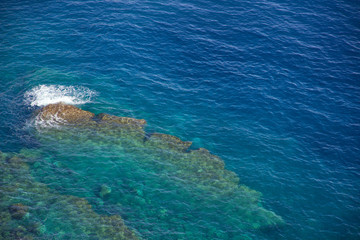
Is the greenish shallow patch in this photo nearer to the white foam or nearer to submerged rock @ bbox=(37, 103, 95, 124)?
submerged rock @ bbox=(37, 103, 95, 124)

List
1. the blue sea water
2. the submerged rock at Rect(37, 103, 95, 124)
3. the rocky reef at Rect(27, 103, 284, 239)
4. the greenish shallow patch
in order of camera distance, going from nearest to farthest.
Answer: the greenish shallow patch < the rocky reef at Rect(27, 103, 284, 239) < the blue sea water < the submerged rock at Rect(37, 103, 95, 124)

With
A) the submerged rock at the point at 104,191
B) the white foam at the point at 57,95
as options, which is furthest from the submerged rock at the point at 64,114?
the submerged rock at the point at 104,191

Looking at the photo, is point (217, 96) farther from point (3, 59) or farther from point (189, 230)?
point (3, 59)

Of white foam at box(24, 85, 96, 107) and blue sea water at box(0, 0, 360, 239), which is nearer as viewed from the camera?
blue sea water at box(0, 0, 360, 239)

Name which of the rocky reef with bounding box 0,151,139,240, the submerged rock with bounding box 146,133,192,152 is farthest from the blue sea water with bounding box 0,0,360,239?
the submerged rock with bounding box 146,133,192,152

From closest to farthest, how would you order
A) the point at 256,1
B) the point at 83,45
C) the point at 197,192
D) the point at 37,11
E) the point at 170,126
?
the point at 197,192 → the point at 170,126 → the point at 83,45 → the point at 37,11 → the point at 256,1

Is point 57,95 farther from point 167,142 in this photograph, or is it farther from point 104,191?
point 104,191

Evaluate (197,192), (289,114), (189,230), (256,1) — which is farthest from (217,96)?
(256,1)

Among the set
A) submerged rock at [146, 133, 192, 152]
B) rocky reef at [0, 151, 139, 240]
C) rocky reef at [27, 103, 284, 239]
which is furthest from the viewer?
submerged rock at [146, 133, 192, 152]
